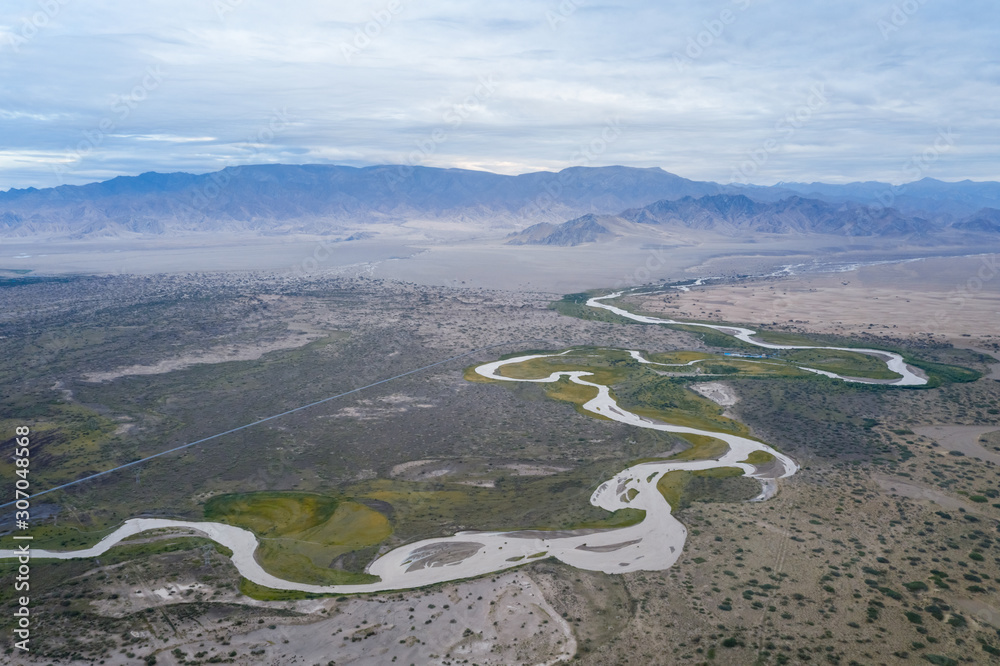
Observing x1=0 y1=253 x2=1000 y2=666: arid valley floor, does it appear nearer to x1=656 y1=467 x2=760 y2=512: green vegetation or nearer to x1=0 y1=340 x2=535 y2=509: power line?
x1=656 y1=467 x2=760 y2=512: green vegetation

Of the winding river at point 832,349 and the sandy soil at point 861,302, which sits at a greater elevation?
the sandy soil at point 861,302

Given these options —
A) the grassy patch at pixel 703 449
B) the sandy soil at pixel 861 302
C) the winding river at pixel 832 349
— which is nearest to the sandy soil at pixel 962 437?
the winding river at pixel 832 349

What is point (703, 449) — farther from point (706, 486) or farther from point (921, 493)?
point (921, 493)

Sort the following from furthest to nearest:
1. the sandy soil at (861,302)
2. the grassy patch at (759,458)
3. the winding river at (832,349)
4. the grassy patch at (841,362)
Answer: the sandy soil at (861,302) → the grassy patch at (841,362) → the winding river at (832,349) → the grassy patch at (759,458)

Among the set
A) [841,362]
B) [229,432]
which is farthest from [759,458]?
[229,432]

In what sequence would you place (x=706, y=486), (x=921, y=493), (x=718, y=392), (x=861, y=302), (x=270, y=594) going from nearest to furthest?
(x=270, y=594) → (x=921, y=493) → (x=706, y=486) → (x=718, y=392) → (x=861, y=302)

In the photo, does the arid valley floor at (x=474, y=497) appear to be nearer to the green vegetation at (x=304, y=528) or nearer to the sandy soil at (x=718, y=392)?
the green vegetation at (x=304, y=528)

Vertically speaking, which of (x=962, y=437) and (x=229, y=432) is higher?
(x=962, y=437)
